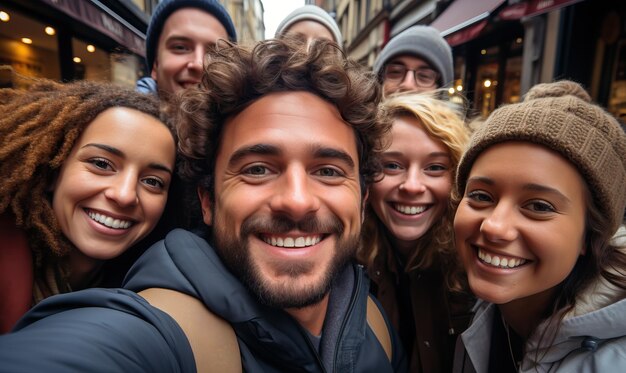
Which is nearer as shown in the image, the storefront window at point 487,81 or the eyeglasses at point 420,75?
the eyeglasses at point 420,75

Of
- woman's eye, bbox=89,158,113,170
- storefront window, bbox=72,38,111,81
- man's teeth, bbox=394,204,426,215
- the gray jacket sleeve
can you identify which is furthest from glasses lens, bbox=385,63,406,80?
storefront window, bbox=72,38,111,81

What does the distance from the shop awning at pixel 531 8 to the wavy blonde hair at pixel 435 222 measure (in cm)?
A: 333

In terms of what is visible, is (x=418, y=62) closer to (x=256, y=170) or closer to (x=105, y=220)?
(x=256, y=170)

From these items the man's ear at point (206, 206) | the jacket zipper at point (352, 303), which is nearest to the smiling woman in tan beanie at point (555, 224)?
the jacket zipper at point (352, 303)

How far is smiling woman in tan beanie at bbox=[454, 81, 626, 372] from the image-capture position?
1352mm

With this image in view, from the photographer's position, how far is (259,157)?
4.89ft

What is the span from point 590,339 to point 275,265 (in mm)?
1269

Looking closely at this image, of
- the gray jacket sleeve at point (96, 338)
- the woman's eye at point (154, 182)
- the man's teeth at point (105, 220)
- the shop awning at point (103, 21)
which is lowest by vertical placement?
the gray jacket sleeve at point (96, 338)

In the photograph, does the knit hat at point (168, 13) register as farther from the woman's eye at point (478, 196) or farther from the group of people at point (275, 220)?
the woman's eye at point (478, 196)

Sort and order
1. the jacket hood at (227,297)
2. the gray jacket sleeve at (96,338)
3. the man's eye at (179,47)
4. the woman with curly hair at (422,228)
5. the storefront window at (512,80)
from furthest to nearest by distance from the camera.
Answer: the storefront window at (512,80) → the man's eye at (179,47) → the woman with curly hair at (422,228) → the jacket hood at (227,297) → the gray jacket sleeve at (96,338)

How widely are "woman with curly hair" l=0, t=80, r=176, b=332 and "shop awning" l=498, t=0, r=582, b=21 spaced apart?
520cm

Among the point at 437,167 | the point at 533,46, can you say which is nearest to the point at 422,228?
the point at 437,167

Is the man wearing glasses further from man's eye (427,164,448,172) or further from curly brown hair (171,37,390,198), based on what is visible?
curly brown hair (171,37,390,198)

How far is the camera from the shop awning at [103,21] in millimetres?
4230
